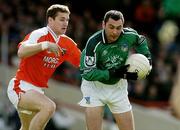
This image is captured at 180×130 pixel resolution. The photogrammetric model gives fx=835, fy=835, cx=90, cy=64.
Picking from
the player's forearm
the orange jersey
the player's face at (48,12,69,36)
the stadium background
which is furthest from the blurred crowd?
the player's forearm

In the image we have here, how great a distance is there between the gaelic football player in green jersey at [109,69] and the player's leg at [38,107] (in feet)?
1.49

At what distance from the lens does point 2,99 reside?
17078 mm

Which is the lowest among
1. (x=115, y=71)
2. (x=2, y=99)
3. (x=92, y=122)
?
(x=2, y=99)

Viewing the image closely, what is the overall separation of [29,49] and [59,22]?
22.0 inches

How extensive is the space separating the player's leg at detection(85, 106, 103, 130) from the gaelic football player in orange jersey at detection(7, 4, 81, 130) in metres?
0.46

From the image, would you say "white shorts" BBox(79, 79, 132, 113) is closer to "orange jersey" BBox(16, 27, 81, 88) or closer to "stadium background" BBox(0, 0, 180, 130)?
"orange jersey" BBox(16, 27, 81, 88)

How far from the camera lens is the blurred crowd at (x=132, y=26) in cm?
1689

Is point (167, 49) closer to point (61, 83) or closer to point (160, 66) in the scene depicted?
point (160, 66)

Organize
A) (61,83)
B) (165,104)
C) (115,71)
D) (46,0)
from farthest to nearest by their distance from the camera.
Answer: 1. (46,0)
2. (61,83)
3. (165,104)
4. (115,71)

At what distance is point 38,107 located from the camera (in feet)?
34.3

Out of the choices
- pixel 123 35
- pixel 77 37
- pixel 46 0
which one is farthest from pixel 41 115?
pixel 46 0

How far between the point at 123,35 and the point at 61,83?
308 inches

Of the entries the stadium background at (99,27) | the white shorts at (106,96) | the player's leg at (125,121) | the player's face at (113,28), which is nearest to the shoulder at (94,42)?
the player's face at (113,28)

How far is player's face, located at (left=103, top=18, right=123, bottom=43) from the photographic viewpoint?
10.1 m
